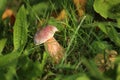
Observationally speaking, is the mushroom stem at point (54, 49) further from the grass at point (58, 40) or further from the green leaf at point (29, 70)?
the green leaf at point (29, 70)

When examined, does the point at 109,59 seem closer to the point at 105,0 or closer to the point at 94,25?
the point at 94,25

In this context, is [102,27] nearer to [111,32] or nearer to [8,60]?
[111,32]

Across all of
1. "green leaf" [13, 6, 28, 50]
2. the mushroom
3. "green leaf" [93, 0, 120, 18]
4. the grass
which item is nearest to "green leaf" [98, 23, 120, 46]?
the grass

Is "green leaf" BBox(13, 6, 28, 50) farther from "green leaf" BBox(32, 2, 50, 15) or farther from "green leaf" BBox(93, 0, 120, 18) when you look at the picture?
"green leaf" BBox(93, 0, 120, 18)

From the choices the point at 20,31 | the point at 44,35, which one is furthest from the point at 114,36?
the point at 20,31

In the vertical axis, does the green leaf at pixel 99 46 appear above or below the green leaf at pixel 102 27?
below

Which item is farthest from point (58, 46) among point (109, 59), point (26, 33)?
point (109, 59)

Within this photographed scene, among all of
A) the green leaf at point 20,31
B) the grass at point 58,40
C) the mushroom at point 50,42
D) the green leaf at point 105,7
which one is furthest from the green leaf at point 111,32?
the green leaf at point 20,31
